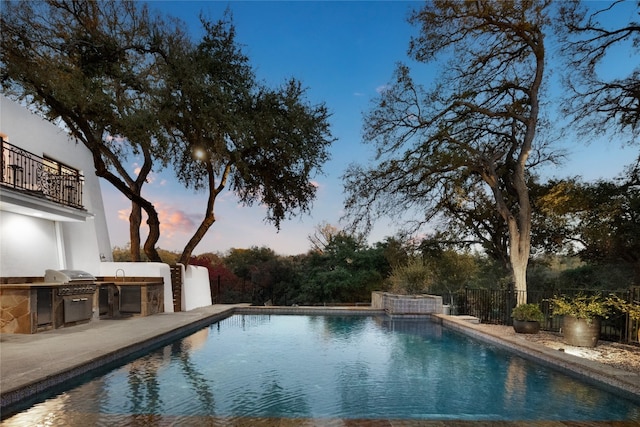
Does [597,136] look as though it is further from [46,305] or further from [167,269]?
[46,305]

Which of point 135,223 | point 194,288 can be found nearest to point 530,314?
point 194,288

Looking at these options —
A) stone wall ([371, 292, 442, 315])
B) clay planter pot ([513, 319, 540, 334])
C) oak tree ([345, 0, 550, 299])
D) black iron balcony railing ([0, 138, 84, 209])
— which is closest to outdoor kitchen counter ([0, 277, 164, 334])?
black iron balcony railing ([0, 138, 84, 209])

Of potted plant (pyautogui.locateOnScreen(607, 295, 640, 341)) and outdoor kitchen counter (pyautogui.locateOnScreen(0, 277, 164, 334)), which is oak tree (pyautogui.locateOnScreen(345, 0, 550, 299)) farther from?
outdoor kitchen counter (pyautogui.locateOnScreen(0, 277, 164, 334))

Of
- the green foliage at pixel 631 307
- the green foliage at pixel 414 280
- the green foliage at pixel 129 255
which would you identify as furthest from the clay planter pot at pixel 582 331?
the green foliage at pixel 129 255

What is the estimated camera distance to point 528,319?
30.8 ft

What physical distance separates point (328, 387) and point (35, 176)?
9.82 m

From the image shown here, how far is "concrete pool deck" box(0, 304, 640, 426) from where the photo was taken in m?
4.86

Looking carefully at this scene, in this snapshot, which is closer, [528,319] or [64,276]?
[528,319]

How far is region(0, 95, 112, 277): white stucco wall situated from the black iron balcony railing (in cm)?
38

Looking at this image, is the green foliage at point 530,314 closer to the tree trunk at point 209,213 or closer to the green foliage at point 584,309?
the green foliage at point 584,309

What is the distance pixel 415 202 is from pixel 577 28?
656cm

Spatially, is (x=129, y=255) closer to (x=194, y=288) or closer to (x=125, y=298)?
(x=194, y=288)

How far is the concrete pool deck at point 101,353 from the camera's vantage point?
15.9ft

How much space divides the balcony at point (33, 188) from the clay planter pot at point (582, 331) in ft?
36.4
